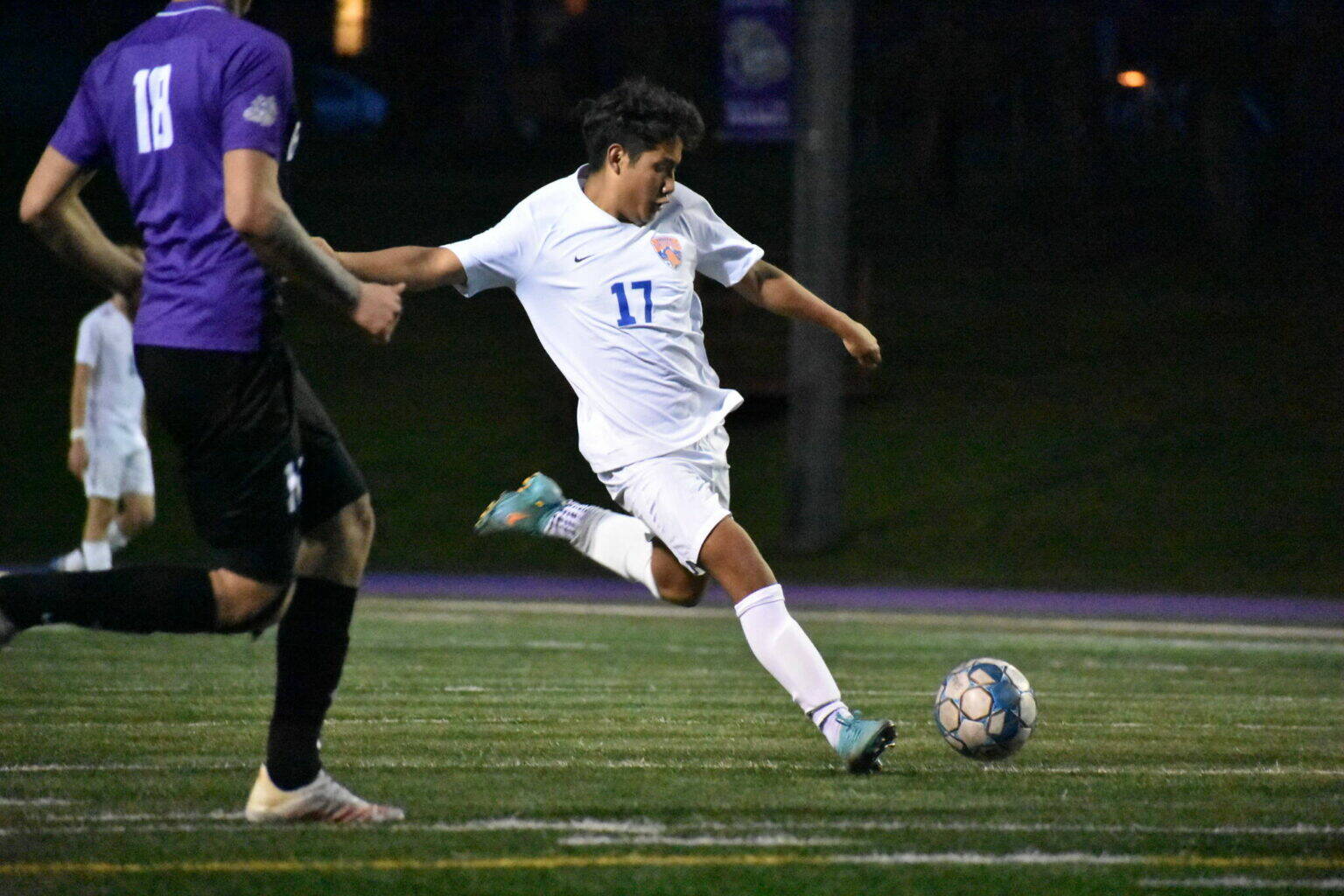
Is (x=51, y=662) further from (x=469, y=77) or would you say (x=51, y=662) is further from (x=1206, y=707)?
(x=469, y=77)

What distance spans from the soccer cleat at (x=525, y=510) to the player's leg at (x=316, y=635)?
96.0 inches

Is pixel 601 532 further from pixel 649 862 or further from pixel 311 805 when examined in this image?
pixel 649 862

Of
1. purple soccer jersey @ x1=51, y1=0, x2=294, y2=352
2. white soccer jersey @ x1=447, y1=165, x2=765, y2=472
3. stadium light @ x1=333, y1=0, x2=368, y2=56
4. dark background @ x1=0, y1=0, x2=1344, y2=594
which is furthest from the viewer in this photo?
stadium light @ x1=333, y1=0, x2=368, y2=56

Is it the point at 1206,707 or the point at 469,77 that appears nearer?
the point at 1206,707

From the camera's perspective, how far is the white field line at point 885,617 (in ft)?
46.3

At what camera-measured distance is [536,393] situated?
24.7 metres

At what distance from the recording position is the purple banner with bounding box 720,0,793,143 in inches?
747

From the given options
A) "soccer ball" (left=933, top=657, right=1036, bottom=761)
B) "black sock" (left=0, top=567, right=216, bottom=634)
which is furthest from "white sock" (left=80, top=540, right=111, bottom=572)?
"black sock" (left=0, top=567, right=216, bottom=634)

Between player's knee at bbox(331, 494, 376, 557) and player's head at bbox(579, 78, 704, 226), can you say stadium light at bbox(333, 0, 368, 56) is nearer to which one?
player's head at bbox(579, 78, 704, 226)

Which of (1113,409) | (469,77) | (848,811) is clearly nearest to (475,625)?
(848,811)

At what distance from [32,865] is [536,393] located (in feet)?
65.5

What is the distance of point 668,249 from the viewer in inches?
276

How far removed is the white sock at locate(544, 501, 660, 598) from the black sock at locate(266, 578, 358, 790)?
206cm

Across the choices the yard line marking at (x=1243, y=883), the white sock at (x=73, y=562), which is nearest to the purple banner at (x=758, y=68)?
the white sock at (x=73, y=562)
